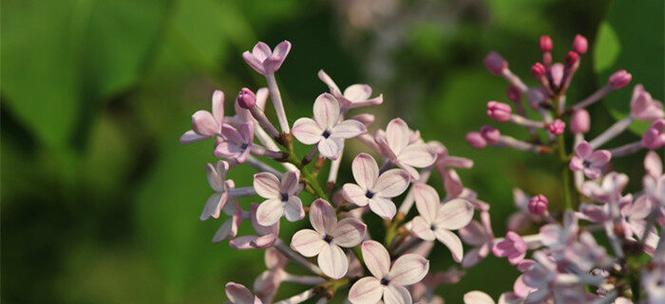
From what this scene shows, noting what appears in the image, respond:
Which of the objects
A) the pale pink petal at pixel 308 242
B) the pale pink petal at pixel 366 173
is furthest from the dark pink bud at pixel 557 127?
the pale pink petal at pixel 308 242

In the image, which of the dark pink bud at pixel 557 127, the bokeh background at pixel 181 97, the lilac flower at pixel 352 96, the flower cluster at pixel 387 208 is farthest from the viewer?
the bokeh background at pixel 181 97

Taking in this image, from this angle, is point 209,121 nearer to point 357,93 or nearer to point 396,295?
point 357,93

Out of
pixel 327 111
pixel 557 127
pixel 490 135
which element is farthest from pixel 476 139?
pixel 327 111

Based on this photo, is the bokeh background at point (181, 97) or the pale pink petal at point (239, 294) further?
the bokeh background at point (181, 97)

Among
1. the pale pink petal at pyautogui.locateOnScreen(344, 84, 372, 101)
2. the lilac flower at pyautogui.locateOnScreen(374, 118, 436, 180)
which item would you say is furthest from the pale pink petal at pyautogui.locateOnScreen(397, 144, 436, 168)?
the pale pink petal at pyautogui.locateOnScreen(344, 84, 372, 101)

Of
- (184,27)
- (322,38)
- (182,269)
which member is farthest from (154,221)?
(322,38)

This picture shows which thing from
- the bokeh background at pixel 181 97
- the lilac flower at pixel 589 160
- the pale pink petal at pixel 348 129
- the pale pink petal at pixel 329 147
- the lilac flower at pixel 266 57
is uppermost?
the lilac flower at pixel 266 57

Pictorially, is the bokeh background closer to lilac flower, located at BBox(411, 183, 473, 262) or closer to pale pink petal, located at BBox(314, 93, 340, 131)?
lilac flower, located at BBox(411, 183, 473, 262)

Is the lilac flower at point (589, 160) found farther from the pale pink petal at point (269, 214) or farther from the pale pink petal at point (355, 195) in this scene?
the pale pink petal at point (269, 214)

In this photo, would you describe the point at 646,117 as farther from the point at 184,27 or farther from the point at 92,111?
the point at 184,27
